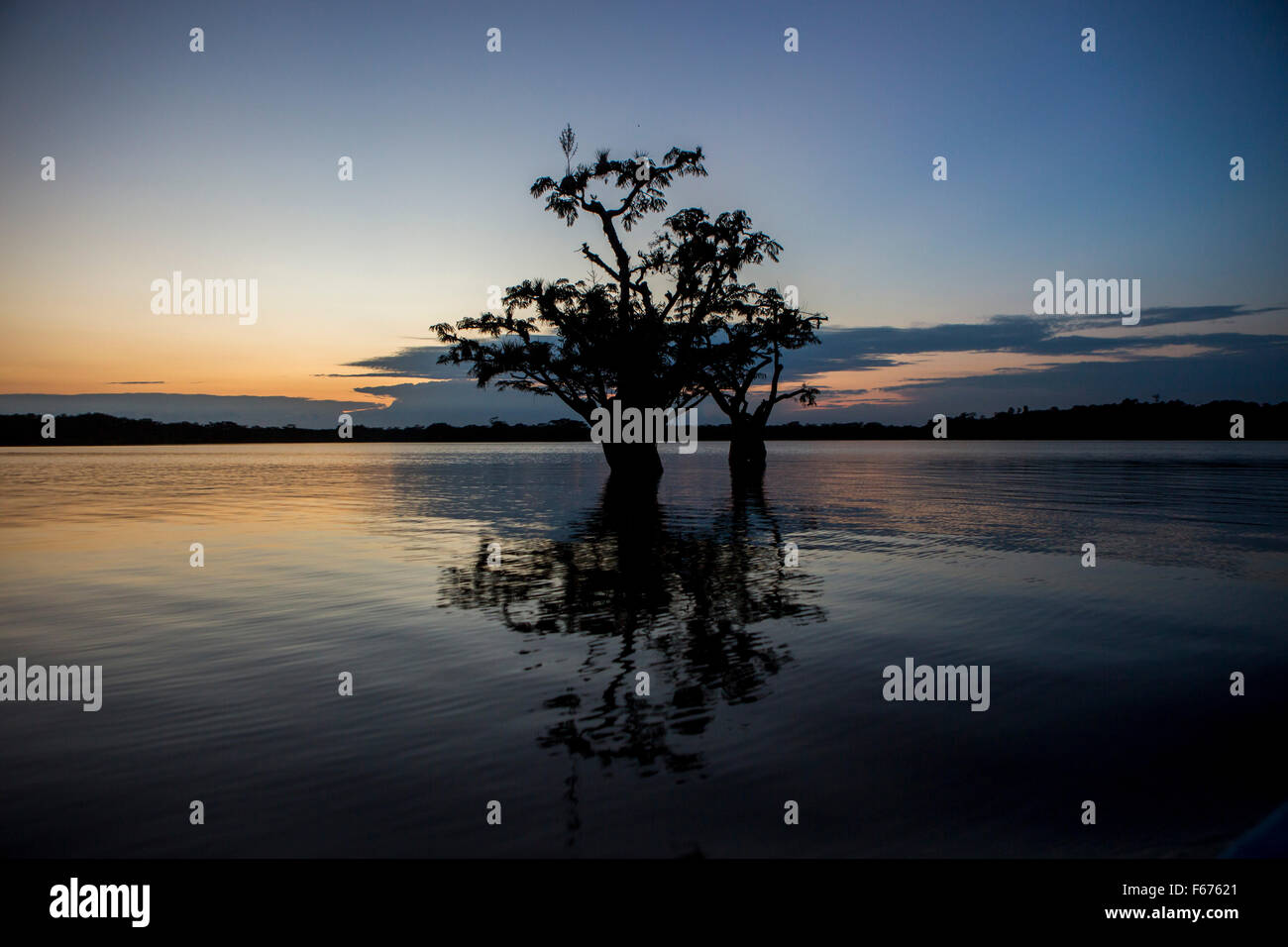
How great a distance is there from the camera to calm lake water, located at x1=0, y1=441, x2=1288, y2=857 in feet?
16.9

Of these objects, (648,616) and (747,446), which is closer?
(648,616)

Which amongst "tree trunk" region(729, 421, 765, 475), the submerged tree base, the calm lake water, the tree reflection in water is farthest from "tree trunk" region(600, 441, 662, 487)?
the calm lake water

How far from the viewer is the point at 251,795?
5.56 meters

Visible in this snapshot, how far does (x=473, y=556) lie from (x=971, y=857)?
13970 millimetres

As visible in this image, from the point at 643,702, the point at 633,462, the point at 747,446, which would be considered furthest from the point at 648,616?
the point at 747,446

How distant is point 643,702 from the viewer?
24.7 ft

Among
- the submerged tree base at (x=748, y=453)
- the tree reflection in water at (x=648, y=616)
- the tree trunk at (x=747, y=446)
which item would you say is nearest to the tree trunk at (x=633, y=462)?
the tree trunk at (x=747, y=446)

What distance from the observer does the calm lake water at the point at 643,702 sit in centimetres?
516

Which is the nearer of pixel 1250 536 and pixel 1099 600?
pixel 1099 600

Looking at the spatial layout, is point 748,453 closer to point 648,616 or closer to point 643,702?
point 648,616
